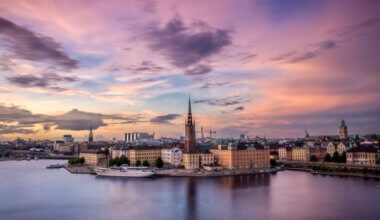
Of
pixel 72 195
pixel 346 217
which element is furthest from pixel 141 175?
pixel 346 217

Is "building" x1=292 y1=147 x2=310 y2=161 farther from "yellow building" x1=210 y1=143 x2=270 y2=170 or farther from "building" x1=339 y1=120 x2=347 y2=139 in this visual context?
"building" x1=339 y1=120 x2=347 y2=139

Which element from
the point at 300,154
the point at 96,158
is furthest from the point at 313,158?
the point at 96,158

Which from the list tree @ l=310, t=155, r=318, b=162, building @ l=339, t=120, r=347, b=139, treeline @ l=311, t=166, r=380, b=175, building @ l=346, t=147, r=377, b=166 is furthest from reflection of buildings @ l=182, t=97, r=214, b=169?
building @ l=339, t=120, r=347, b=139

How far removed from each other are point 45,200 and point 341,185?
66.8 feet

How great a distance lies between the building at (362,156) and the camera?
38.7 m

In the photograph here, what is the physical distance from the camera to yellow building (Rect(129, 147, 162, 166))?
150 ft

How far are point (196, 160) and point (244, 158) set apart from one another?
519cm

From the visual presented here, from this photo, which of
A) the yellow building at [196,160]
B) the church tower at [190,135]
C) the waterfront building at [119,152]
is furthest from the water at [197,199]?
the waterfront building at [119,152]

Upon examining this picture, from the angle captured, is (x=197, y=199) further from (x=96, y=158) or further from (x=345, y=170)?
(x=96, y=158)

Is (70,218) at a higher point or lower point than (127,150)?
lower

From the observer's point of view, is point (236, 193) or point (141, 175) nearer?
point (236, 193)

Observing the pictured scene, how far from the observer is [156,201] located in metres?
21.8

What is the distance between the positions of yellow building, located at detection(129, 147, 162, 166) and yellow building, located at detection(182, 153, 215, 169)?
246 inches

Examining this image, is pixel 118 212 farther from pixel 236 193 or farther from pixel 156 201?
pixel 236 193
